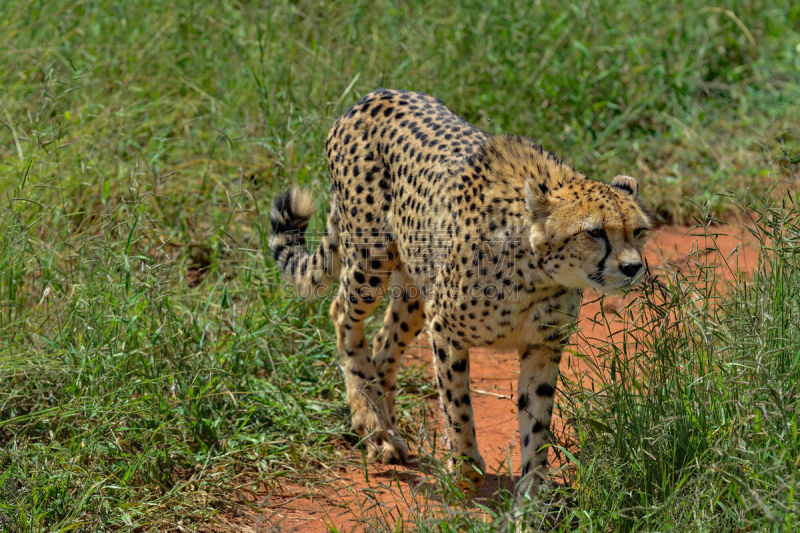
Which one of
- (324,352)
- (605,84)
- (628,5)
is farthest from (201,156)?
(628,5)

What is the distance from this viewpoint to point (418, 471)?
4.15 metres

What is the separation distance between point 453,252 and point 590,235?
617mm

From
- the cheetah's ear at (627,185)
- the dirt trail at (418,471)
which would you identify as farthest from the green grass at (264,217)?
the cheetah's ear at (627,185)

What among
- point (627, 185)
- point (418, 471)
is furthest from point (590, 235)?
point (418, 471)

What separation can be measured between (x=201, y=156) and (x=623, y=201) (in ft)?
10.1

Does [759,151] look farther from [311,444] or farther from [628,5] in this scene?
[311,444]

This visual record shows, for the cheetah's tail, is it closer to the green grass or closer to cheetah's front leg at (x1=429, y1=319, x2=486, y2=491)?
the green grass

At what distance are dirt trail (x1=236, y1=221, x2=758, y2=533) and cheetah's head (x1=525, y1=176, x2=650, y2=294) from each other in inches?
4.6

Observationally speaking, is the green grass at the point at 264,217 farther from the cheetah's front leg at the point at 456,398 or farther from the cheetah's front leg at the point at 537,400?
the cheetah's front leg at the point at 456,398

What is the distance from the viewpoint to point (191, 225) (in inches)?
207

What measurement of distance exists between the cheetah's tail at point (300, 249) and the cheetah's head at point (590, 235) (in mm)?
1337

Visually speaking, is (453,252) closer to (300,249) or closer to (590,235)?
(590,235)

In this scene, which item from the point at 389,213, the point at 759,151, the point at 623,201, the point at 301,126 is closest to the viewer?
the point at 623,201

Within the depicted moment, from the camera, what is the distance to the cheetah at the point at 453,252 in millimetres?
3268
